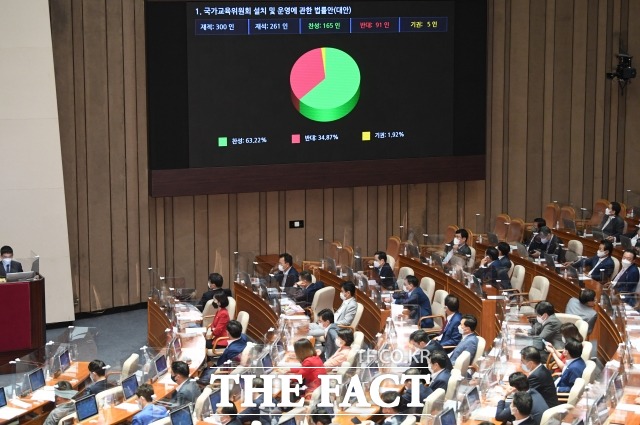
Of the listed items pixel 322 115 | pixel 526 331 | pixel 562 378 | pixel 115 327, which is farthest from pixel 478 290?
pixel 115 327

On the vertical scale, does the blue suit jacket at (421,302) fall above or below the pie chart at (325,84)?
below

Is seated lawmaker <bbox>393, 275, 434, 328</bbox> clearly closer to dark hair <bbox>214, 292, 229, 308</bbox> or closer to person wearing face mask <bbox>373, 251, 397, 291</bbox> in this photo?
person wearing face mask <bbox>373, 251, 397, 291</bbox>

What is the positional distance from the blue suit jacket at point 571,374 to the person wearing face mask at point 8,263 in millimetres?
6514

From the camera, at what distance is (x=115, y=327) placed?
14133 millimetres

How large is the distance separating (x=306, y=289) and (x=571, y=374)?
4.34 m

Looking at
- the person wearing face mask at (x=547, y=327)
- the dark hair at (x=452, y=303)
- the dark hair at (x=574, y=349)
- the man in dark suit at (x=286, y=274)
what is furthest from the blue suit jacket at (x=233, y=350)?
the dark hair at (x=574, y=349)

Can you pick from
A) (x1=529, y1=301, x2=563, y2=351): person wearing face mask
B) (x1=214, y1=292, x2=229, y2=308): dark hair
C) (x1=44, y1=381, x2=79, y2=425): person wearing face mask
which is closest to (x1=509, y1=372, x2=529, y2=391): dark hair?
(x1=529, y1=301, x2=563, y2=351): person wearing face mask

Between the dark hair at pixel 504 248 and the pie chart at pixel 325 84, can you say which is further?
the pie chart at pixel 325 84

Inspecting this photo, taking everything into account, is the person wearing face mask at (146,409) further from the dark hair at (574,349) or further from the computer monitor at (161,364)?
the dark hair at (574,349)

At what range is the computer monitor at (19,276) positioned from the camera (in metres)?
12.5

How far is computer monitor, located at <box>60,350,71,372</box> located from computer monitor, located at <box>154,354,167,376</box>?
107 cm

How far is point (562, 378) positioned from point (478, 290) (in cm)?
280

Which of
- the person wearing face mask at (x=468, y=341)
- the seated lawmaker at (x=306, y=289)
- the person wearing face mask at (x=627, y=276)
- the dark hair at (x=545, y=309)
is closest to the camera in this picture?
the person wearing face mask at (x=468, y=341)

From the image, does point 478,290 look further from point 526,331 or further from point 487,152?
point 487,152
